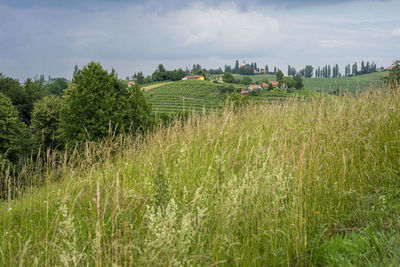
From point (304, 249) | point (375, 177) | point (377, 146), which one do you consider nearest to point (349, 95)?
point (377, 146)

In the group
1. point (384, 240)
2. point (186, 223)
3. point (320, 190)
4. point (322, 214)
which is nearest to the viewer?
point (186, 223)

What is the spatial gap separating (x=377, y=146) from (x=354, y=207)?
5.55ft

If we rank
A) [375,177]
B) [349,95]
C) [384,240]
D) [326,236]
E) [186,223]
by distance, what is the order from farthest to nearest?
[349,95] → [375,177] → [326,236] → [384,240] → [186,223]

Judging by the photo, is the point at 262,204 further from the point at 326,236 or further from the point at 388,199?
the point at 388,199

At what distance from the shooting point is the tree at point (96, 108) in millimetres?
25688

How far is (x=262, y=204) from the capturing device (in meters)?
Result: 2.96

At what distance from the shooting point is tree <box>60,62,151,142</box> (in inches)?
1011

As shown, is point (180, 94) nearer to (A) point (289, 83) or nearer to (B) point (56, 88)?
(B) point (56, 88)

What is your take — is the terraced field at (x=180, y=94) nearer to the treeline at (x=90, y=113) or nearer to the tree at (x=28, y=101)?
the tree at (x=28, y=101)

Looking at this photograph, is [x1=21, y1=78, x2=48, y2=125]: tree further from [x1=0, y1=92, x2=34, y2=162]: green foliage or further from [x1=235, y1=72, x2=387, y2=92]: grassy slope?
[x1=235, y1=72, x2=387, y2=92]: grassy slope

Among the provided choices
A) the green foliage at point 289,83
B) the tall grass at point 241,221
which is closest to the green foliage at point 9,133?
the tall grass at point 241,221

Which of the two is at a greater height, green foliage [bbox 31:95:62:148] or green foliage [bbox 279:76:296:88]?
green foliage [bbox 279:76:296:88]

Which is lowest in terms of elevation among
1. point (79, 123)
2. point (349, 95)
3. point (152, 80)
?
point (79, 123)

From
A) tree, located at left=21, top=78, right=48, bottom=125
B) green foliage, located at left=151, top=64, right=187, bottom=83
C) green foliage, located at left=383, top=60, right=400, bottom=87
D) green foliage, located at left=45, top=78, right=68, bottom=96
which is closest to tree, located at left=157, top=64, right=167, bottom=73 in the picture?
green foliage, located at left=151, top=64, right=187, bottom=83
